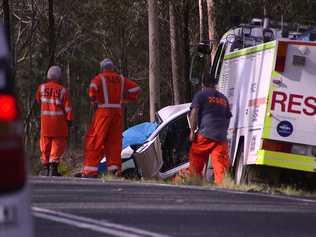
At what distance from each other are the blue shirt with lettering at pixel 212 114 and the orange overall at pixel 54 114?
2149mm

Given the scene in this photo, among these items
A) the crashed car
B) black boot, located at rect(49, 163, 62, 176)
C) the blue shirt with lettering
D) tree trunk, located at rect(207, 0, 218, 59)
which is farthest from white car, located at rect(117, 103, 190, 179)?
tree trunk, located at rect(207, 0, 218, 59)

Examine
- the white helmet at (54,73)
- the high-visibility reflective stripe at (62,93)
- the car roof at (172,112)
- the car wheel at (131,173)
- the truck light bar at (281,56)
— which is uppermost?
the truck light bar at (281,56)

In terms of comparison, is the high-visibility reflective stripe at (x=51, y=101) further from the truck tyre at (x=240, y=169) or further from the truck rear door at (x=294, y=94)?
the truck rear door at (x=294, y=94)

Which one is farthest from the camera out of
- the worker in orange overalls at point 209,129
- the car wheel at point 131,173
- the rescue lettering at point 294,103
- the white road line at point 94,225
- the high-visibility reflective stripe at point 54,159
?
the car wheel at point 131,173

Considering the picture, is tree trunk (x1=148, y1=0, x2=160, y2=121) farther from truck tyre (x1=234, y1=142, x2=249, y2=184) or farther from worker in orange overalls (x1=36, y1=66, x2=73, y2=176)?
truck tyre (x1=234, y1=142, x2=249, y2=184)

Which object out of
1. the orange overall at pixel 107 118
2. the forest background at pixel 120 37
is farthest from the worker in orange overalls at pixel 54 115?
the forest background at pixel 120 37

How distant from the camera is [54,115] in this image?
45.6 ft

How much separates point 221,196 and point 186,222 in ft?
7.06

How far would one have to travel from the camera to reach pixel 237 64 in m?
14.3

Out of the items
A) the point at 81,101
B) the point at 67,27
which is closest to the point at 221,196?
the point at 67,27

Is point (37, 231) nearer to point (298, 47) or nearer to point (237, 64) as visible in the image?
point (298, 47)

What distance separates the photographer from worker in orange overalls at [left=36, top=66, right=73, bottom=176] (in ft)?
45.4

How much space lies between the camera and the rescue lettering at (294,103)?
475 inches

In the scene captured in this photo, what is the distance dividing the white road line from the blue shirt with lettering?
5367 millimetres
